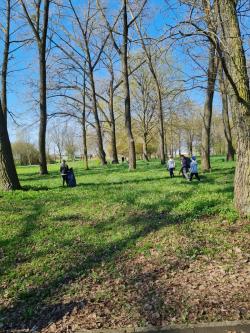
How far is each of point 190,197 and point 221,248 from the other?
3.89m

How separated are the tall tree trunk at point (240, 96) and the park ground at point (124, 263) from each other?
2.13 ft

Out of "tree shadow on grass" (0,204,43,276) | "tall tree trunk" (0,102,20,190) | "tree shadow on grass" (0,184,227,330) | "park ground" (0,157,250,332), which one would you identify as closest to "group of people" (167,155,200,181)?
"park ground" (0,157,250,332)

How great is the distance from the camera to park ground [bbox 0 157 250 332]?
5172 mm

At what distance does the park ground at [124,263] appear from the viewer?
5.17m

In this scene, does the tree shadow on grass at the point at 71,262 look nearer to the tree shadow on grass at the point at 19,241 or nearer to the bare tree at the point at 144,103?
the tree shadow on grass at the point at 19,241

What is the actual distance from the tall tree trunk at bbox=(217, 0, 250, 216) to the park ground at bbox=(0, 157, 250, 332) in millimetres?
649

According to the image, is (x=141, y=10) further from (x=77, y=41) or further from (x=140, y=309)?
(x=140, y=309)

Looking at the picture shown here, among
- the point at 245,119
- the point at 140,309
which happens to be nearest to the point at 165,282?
the point at 140,309

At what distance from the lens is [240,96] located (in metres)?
8.03

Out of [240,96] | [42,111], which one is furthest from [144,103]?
[240,96]

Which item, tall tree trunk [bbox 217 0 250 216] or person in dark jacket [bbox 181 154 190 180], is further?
person in dark jacket [bbox 181 154 190 180]

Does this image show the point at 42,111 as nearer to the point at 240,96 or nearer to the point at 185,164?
the point at 185,164

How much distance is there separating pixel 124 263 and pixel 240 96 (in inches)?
166

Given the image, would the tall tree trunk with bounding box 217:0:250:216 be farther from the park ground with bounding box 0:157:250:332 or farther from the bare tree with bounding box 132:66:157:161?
the bare tree with bounding box 132:66:157:161
